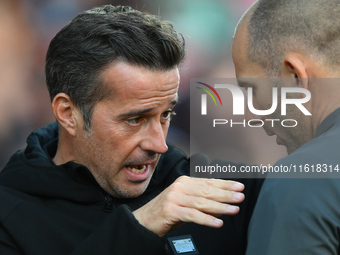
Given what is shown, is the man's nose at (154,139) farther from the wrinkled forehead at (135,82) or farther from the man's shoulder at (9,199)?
the man's shoulder at (9,199)

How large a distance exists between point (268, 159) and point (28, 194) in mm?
2757

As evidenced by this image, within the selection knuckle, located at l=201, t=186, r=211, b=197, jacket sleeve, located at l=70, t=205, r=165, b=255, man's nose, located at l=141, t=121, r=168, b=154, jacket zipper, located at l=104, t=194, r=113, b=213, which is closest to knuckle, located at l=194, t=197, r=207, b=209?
knuckle, located at l=201, t=186, r=211, b=197

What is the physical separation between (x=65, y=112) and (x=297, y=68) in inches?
43.2

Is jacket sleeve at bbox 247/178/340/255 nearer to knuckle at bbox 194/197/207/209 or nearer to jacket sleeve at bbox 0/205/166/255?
knuckle at bbox 194/197/207/209

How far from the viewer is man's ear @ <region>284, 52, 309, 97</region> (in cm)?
157

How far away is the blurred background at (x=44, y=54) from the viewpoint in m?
4.61

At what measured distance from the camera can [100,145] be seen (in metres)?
2.24

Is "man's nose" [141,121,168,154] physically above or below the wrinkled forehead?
below

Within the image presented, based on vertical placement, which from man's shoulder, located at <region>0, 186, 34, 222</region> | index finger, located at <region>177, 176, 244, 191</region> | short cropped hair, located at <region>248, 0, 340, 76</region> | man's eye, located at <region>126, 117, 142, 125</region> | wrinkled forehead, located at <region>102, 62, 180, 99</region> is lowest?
man's shoulder, located at <region>0, 186, 34, 222</region>

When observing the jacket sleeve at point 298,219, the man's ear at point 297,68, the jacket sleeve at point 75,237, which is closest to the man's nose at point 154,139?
the jacket sleeve at point 75,237

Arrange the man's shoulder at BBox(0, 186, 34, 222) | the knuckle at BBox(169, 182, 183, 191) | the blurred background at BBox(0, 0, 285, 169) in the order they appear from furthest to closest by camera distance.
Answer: the blurred background at BBox(0, 0, 285, 169)
the man's shoulder at BBox(0, 186, 34, 222)
the knuckle at BBox(169, 182, 183, 191)

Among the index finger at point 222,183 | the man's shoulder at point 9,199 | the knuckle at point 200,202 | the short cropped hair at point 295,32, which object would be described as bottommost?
the man's shoulder at point 9,199

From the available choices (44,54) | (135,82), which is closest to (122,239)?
(135,82)

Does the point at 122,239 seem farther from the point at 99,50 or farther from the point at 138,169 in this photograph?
the point at 99,50
